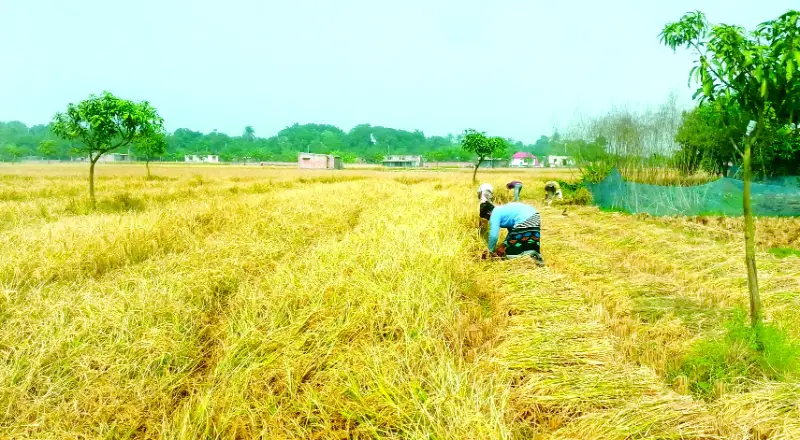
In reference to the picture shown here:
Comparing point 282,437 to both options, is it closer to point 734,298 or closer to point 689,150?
point 734,298

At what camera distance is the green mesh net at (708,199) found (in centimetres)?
1061

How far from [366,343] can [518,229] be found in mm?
3179

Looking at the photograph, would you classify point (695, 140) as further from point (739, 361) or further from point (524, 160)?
point (524, 160)

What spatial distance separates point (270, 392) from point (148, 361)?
105 centimetres

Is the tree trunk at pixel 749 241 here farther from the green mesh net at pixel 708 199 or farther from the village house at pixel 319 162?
A: the village house at pixel 319 162

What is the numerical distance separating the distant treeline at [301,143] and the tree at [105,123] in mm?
78988

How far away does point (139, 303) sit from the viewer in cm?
345

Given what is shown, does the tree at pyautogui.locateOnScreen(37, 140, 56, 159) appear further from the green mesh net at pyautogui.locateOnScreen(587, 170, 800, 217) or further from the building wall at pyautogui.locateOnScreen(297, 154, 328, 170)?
the green mesh net at pyautogui.locateOnScreen(587, 170, 800, 217)

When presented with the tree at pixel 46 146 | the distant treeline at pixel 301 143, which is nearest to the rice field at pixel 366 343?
the tree at pixel 46 146

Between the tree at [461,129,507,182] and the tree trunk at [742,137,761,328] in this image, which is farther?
the tree at [461,129,507,182]

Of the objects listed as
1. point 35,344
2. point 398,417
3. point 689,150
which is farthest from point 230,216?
point 689,150

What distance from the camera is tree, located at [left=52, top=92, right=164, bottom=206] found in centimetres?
1205

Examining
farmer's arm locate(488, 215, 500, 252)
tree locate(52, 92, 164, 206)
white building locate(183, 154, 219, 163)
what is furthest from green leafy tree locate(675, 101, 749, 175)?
white building locate(183, 154, 219, 163)

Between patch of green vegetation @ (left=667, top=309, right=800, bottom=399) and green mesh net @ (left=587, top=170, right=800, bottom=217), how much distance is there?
31.7ft
